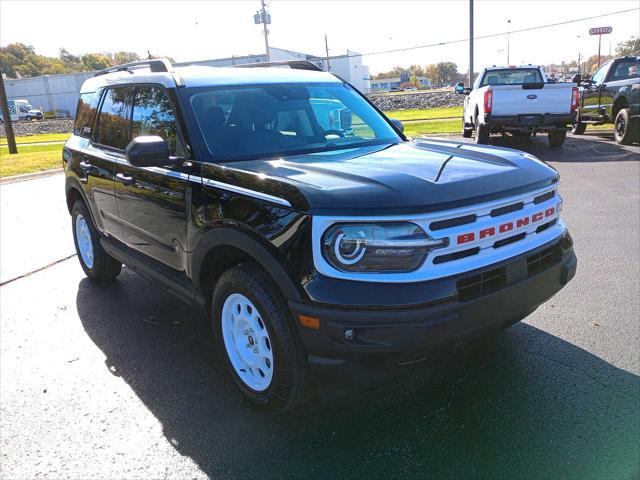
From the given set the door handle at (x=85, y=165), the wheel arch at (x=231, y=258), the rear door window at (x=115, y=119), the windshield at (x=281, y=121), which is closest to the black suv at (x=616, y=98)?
the windshield at (x=281, y=121)

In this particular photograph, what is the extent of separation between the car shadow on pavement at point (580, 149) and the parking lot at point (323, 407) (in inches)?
297

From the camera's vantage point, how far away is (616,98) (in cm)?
1334

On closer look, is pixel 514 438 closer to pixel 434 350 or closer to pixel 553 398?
pixel 553 398

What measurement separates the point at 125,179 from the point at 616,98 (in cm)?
1305

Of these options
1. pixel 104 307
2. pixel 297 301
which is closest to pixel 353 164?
pixel 297 301

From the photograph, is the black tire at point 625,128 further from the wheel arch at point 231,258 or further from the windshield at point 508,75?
the wheel arch at point 231,258

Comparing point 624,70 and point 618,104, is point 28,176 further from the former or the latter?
point 624,70

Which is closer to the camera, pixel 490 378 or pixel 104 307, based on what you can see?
pixel 490 378

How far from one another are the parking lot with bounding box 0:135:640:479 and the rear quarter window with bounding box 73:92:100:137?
1749mm

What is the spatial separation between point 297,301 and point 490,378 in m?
1.47

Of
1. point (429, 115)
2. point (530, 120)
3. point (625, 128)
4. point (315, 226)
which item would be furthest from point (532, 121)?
point (429, 115)

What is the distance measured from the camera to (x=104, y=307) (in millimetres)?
4957

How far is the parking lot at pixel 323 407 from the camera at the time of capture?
2.64 m

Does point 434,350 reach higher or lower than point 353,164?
lower
